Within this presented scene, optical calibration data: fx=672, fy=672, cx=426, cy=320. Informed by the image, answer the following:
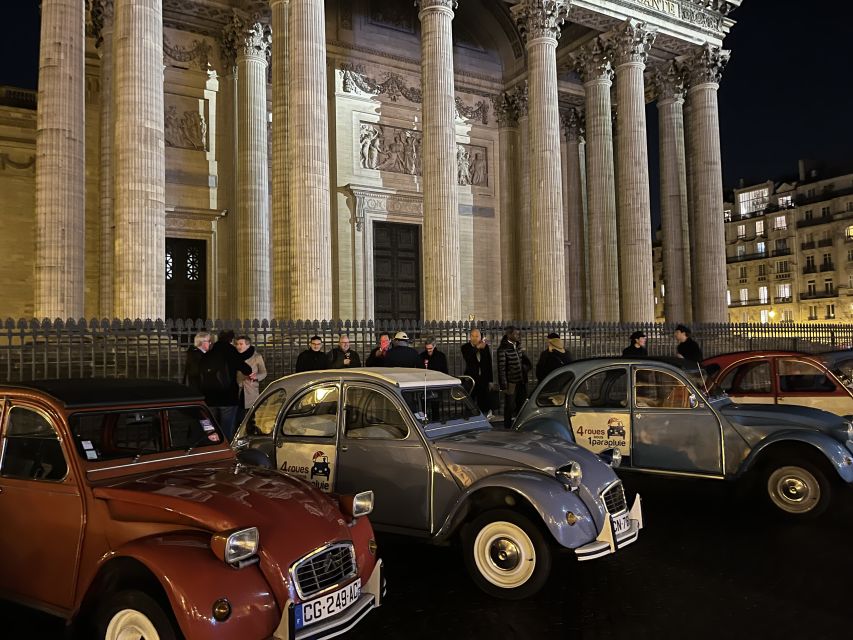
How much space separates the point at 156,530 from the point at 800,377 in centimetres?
773

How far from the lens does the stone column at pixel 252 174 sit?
17953mm

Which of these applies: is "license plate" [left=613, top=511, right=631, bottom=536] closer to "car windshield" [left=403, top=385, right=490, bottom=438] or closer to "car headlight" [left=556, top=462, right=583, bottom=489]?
"car headlight" [left=556, top=462, right=583, bottom=489]

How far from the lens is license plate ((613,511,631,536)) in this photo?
187 inches

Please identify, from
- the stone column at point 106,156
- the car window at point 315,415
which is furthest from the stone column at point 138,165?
the car window at point 315,415

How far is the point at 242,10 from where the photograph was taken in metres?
18.3

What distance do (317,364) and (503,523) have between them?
18.2ft

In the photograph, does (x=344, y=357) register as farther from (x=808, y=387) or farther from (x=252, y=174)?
(x=252, y=174)

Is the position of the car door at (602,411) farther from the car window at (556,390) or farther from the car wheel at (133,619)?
the car wheel at (133,619)

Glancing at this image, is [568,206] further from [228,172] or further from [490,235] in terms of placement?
[228,172]

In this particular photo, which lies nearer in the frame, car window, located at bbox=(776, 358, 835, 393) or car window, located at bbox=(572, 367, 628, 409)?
car window, located at bbox=(572, 367, 628, 409)

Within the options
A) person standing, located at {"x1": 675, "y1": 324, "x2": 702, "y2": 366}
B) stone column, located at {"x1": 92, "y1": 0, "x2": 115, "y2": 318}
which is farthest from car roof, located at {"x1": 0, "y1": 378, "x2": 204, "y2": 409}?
stone column, located at {"x1": 92, "y1": 0, "x2": 115, "y2": 318}

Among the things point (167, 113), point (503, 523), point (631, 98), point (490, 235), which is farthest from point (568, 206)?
point (503, 523)

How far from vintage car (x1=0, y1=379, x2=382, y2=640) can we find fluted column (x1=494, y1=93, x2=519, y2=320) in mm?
19974

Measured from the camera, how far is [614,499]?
492 centimetres
